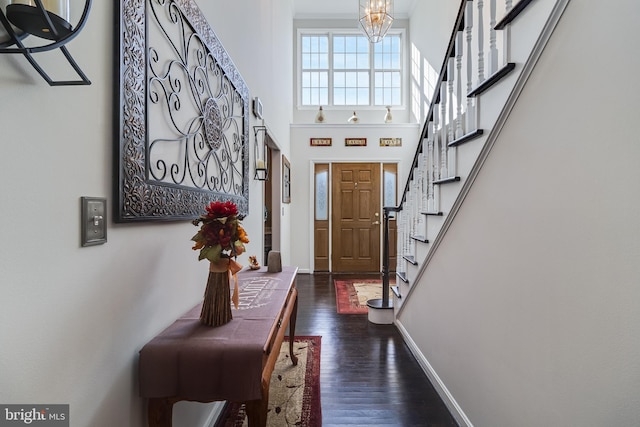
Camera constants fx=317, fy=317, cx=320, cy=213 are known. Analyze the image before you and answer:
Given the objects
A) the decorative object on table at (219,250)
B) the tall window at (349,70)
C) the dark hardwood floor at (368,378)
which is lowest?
the dark hardwood floor at (368,378)

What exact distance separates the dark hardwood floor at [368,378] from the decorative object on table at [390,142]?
3.51 metres

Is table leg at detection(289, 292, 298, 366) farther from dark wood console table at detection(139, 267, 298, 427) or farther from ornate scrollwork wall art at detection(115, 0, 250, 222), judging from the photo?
dark wood console table at detection(139, 267, 298, 427)

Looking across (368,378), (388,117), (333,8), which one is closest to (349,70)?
(333,8)

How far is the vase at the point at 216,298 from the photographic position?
121 cm

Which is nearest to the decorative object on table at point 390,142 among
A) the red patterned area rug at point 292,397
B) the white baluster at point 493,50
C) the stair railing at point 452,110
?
the stair railing at point 452,110

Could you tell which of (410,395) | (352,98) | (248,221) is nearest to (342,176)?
(352,98)

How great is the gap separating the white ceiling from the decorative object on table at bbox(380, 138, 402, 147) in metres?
2.66

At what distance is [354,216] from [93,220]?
529 centimetres

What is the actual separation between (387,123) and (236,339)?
5710 millimetres

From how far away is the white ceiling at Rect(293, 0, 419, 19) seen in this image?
6.08 metres

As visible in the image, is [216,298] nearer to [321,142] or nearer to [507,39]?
[507,39]

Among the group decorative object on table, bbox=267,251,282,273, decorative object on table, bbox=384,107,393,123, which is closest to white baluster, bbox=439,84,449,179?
decorative object on table, bbox=267,251,282,273

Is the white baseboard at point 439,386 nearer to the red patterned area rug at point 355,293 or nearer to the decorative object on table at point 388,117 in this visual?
the red patterned area rug at point 355,293

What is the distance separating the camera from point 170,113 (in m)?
1.26
